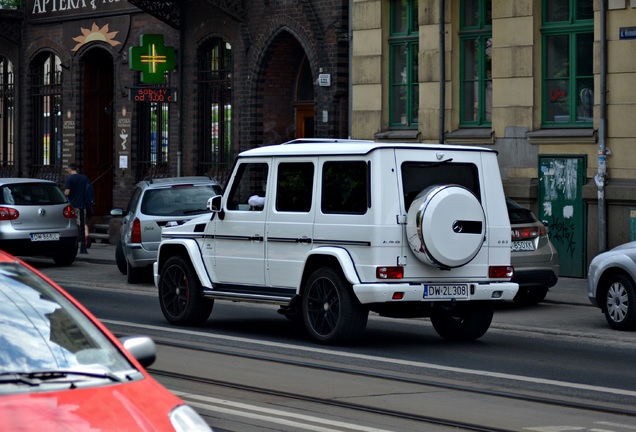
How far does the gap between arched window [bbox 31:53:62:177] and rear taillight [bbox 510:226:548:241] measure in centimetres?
2126

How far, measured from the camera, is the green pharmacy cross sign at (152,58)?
31.2m

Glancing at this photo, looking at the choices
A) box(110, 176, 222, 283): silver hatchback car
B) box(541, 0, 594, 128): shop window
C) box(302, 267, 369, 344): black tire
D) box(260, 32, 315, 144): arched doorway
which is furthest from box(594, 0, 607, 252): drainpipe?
box(302, 267, 369, 344): black tire

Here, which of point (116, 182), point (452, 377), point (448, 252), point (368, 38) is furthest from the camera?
point (116, 182)

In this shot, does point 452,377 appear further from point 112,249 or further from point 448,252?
point 112,249

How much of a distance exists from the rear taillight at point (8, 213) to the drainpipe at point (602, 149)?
387 inches

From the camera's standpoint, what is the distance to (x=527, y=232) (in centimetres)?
1723

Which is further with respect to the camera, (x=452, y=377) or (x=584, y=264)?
(x=584, y=264)

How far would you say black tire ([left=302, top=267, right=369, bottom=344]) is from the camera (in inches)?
511

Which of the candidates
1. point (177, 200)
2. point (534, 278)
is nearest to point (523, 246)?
point (534, 278)

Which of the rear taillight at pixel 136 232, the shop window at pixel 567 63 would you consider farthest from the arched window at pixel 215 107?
the rear taillight at pixel 136 232

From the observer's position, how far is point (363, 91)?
2669 cm

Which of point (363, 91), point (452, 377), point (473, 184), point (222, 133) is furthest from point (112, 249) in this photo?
point (452, 377)

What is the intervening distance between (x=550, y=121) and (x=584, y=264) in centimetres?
260

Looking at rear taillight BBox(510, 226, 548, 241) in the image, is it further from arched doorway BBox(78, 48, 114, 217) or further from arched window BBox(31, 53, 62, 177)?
arched window BBox(31, 53, 62, 177)
